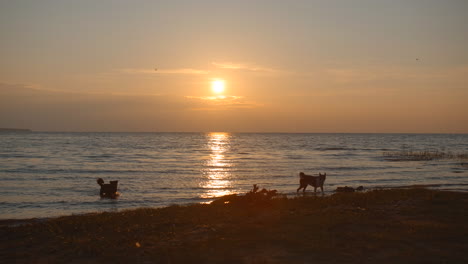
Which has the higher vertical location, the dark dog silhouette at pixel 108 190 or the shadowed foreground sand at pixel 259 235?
the shadowed foreground sand at pixel 259 235

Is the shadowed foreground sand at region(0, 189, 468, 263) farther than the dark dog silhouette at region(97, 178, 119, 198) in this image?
No

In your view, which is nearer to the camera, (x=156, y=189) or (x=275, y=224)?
(x=275, y=224)

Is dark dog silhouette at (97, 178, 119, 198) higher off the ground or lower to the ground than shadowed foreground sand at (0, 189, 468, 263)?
lower

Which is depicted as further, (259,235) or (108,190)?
(108,190)

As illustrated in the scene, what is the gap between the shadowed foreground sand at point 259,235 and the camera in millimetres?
8227

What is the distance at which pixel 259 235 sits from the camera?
9.84 meters

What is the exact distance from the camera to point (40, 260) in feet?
27.2

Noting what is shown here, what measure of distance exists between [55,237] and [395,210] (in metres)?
10.8

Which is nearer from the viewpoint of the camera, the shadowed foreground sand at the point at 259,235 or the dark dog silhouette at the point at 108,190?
the shadowed foreground sand at the point at 259,235

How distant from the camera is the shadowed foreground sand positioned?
8.23 m

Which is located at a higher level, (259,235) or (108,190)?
(259,235)

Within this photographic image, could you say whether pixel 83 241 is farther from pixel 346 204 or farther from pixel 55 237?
pixel 346 204

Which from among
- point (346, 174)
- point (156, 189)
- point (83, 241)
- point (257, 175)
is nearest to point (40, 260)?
point (83, 241)

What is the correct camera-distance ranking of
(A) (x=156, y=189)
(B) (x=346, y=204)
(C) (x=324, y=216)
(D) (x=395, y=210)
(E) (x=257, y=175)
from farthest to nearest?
(E) (x=257, y=175) → (A) (x=156, y=189) → (B) (x=346, y=204) → (D) (x=395, y=210) → (C) (x=324, y=216)
